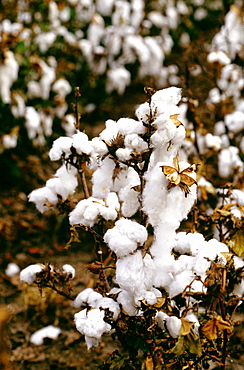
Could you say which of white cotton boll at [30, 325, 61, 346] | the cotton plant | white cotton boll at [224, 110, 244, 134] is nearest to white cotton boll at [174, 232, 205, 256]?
the cotton plant

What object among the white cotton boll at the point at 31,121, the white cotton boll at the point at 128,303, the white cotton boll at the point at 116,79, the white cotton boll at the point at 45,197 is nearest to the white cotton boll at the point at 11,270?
the white cotton boll at the point at 31,121

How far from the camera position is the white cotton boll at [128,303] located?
53.1 inches

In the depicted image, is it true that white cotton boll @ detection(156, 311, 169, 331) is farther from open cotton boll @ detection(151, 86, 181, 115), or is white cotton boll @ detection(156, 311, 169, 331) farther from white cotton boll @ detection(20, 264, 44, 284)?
open cotton boll @ detection(151, 86, 181, 115)

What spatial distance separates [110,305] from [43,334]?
1162mm

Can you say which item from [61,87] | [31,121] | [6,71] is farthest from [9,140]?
[61,87]

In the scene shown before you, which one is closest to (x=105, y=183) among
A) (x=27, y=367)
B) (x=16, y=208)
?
(x=27, y=367)

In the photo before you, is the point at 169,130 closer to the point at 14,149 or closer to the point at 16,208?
the point at 16,208

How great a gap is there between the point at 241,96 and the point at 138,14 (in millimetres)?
2722

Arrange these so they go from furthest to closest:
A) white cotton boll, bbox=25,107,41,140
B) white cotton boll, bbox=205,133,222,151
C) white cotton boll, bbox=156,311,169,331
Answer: white cotton boll, bbox=25,107,41,140, white cotton boll, bbox=205,133,222,151, white cotton boll, bbox=156,311,169,331

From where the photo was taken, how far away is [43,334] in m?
2.38

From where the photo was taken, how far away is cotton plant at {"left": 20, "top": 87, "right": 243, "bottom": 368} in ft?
3.95

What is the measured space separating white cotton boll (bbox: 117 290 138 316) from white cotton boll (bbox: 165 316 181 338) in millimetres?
111

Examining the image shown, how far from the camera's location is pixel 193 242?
1.38m

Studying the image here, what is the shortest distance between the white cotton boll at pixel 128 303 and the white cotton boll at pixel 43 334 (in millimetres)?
1138
